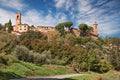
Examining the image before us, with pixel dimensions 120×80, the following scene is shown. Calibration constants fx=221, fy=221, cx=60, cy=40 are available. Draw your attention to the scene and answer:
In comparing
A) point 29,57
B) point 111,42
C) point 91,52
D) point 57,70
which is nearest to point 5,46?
point 29,57

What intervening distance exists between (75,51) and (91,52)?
4345 millimetres

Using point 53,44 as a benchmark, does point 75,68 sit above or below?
below

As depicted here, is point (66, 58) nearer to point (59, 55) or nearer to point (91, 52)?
point (59, 55)

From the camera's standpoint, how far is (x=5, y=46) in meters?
38.9

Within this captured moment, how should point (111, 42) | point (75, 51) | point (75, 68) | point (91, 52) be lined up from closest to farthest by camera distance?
point (75, 68) → point (91, 52) → point (75, 51) → point (111, 42)

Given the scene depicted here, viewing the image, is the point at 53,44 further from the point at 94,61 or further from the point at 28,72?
the point at 28,72

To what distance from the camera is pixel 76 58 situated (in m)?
46.1

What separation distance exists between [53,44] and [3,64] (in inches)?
928

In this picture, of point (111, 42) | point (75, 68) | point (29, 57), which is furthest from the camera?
point (111, 42)

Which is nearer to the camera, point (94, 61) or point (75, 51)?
point (94, 61)

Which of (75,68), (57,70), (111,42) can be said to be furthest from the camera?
(111,42)

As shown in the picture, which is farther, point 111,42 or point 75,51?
point 111,42

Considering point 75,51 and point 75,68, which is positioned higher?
point 75,51

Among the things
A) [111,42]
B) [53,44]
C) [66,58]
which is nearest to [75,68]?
[66,58]
